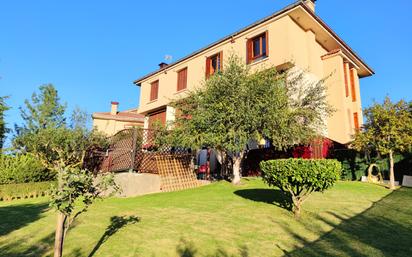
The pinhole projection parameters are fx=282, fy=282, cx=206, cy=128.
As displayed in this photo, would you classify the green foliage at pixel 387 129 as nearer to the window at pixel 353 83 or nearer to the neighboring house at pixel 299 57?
the neighboring house at pixel 299 57

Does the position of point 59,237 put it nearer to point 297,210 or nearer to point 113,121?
point 297,210

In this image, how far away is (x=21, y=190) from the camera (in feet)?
51.6

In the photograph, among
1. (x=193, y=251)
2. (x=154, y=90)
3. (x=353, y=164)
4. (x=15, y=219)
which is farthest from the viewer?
(x=154, y=90)

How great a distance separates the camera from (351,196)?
10477 millimetres

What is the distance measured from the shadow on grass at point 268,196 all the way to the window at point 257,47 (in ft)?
33.1

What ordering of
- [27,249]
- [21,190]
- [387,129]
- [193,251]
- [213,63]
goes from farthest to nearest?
[213,63], [21,190], [387,129], [27,249], [193,251]

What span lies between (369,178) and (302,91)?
591cm

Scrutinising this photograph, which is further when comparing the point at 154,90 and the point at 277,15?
the point at 154,90

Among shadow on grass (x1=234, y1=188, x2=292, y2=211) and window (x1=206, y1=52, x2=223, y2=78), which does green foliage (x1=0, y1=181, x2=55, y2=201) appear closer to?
shadow on grass (x1=234, y1=188, x2=292, y2=211)

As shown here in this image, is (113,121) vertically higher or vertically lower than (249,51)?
lower

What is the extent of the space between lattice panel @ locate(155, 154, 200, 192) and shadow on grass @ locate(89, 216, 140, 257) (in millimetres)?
6189

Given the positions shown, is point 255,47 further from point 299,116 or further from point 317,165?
point 317,165

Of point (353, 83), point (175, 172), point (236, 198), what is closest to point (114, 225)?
point (236, 198)

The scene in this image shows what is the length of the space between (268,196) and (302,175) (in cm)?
362
